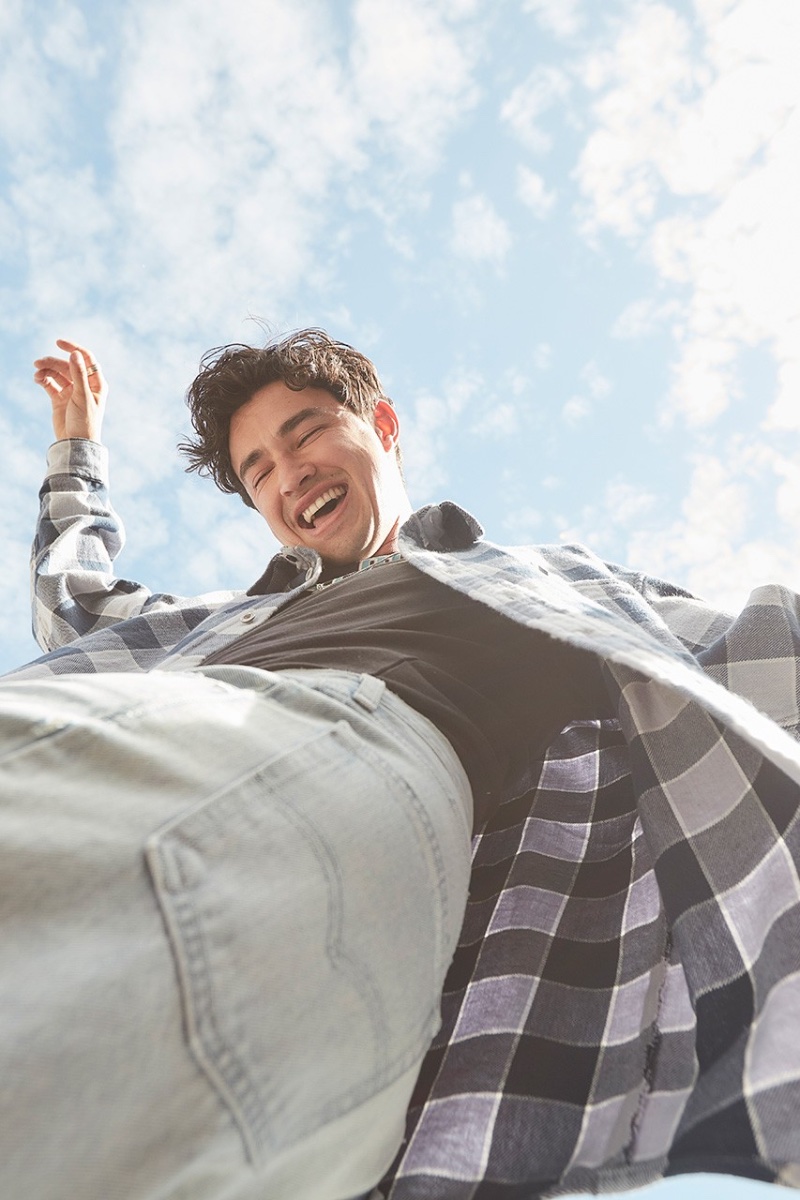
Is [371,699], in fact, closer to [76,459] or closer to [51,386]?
[76,459]

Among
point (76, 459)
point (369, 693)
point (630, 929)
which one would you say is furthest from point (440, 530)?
point (76, 459)

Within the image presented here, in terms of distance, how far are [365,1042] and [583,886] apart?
0.94 m

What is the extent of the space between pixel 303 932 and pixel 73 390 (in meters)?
3.16

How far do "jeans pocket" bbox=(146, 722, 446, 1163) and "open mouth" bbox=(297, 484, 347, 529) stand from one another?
1691mm

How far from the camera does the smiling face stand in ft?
8.89

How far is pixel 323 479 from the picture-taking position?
2729mm

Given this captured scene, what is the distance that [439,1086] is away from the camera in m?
1.44

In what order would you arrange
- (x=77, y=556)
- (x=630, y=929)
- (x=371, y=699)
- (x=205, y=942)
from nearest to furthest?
(x=205, y=942), (x=371, y=699), (x=630, y=929), (x=77, y=556)

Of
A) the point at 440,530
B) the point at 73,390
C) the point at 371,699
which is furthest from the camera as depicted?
the point at 73,390

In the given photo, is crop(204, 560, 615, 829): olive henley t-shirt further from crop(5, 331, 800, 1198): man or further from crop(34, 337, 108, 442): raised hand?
crop(34, 337, 108, 442): raised hand

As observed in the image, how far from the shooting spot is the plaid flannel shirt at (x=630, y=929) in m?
1.13

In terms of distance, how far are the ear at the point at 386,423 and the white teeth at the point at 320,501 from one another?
1.96 ft

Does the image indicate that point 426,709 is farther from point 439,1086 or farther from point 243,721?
point 439,1086

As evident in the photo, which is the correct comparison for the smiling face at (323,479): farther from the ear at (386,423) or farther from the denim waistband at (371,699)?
the denim waistband at (371,699)
